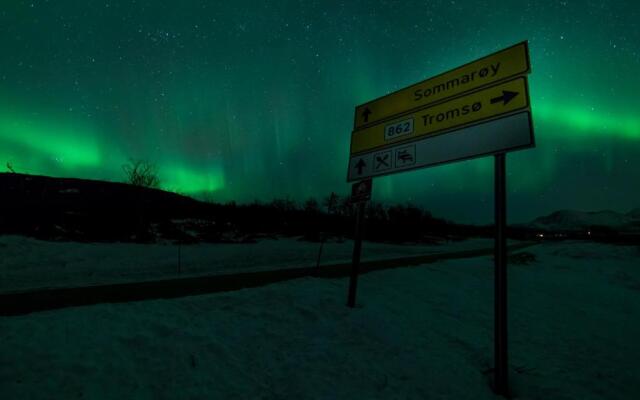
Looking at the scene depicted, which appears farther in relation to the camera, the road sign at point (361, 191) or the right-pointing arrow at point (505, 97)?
the road sign at point (361, 191)

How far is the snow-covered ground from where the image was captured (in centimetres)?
1174

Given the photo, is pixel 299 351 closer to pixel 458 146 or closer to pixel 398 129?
pixel 458 146

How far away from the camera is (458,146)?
5289mm

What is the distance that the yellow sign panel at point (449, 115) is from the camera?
470 centimetres

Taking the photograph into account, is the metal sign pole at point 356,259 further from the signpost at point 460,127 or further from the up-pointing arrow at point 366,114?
the up-pointing arrow at point 366,114

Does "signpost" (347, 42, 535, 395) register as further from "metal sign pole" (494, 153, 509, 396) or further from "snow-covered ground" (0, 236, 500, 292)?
"snow-covered ground" (0, 236, 500, 292)

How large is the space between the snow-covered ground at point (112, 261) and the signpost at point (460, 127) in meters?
9.72

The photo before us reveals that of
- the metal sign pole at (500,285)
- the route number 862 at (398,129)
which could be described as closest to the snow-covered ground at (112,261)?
the route number 862 at (398,129)

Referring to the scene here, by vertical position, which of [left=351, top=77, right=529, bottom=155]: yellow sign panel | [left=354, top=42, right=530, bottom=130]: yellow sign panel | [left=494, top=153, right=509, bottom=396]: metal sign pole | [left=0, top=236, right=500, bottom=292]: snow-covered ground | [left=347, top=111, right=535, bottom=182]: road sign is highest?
[left=354, top=42, right=530, bottom=130]: yellow sign panel

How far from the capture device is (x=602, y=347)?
6664mm

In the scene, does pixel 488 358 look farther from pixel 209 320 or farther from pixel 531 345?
pixel 209 320

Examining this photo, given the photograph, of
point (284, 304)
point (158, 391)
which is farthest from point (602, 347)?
point (158, 391)

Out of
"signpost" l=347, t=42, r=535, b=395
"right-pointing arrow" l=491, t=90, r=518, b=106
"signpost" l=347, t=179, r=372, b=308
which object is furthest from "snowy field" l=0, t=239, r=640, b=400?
"right-pointing arrow" l=491, t=90, r=518, b=106

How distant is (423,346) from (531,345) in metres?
2.84
